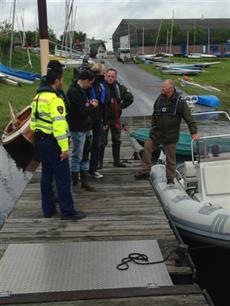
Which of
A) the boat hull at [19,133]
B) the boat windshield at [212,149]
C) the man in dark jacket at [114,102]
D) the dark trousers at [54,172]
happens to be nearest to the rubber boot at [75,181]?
the man in dark jacket at [114,102]

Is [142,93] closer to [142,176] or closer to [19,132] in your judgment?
[19,132]

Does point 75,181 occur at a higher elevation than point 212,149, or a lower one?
lower

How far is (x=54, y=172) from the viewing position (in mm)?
6039

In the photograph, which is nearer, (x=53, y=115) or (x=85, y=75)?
(x=53, y=115)

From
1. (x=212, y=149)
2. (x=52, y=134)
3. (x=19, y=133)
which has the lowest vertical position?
(x=19, y=133)

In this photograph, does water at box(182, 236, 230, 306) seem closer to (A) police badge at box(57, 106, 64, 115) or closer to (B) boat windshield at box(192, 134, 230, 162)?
(B) boat windshield at box(192, 134, 230, 162)

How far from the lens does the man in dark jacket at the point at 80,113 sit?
6887 mm

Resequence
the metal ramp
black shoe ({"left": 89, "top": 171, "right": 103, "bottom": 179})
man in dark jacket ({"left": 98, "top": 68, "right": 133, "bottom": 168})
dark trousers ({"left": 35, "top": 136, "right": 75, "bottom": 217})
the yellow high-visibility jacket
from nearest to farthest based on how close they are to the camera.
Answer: the metal ramp
the yellow high-visibility jacket
dark trousers ({"left": 35, "top": 136, "right": 75, "bottom": 217})
man in dark jacket ({"left": 98, "top": 68, "right": 133, "bottom": 168})
black shoe ({"left": 89, "top": 171, "right": 103, "bottom": 179})

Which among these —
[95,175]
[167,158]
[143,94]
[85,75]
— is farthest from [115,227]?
[143,94]

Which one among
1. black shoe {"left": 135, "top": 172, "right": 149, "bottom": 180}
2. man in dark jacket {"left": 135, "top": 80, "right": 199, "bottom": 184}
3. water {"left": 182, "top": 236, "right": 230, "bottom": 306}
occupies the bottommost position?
water {"left": 182, "top": 236, "right": 230, "bottom": 306}

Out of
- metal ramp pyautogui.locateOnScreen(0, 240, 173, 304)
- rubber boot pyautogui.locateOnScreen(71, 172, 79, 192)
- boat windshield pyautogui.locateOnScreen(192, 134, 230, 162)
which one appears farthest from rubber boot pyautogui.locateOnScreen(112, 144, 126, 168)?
metal ramp pyautogui.locateOnScreen(0, 240, 173, 304)

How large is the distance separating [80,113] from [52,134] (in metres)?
1.20

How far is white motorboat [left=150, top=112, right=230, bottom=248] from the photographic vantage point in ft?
20.1

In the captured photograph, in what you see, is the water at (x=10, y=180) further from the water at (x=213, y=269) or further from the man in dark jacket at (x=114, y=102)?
the water at (x=213, y=269)
